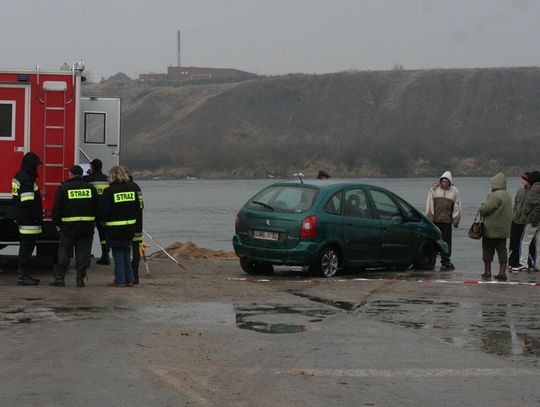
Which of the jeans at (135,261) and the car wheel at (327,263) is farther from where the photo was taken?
the car wheel at (327,263)

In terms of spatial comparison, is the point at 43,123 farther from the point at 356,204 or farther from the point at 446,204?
the point at 446,204

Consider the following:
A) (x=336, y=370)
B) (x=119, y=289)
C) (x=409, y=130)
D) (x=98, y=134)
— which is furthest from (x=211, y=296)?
(x=409, y=130)

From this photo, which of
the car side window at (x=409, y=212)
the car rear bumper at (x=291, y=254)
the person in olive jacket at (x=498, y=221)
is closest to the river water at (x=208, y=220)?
the car side window at (x=409, y=212)

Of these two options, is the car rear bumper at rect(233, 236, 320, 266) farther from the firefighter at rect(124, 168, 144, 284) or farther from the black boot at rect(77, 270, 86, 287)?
the black boot at rect(77, 270, 86, 287)

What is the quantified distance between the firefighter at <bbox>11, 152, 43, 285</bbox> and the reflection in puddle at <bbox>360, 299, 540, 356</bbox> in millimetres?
4554

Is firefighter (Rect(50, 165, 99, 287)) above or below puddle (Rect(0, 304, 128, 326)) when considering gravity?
above

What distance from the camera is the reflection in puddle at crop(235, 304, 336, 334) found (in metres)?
10.5

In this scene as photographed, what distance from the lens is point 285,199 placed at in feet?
52.2

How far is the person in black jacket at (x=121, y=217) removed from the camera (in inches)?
540

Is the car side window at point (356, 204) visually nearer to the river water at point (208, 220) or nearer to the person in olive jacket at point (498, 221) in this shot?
the person in olive jacket at point (498, 221)

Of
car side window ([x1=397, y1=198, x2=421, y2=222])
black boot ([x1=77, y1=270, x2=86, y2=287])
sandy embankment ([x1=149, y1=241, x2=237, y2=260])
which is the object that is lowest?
sandy embankment ([x1=149, y1=241, x2=237, y2=260])

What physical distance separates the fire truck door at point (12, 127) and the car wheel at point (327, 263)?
457 cm

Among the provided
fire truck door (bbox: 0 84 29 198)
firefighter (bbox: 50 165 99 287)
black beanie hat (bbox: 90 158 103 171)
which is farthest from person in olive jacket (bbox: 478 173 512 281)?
fire truck door (bbox: 0 84 29 198)

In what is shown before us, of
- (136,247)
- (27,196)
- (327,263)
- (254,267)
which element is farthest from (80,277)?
(327,263)
